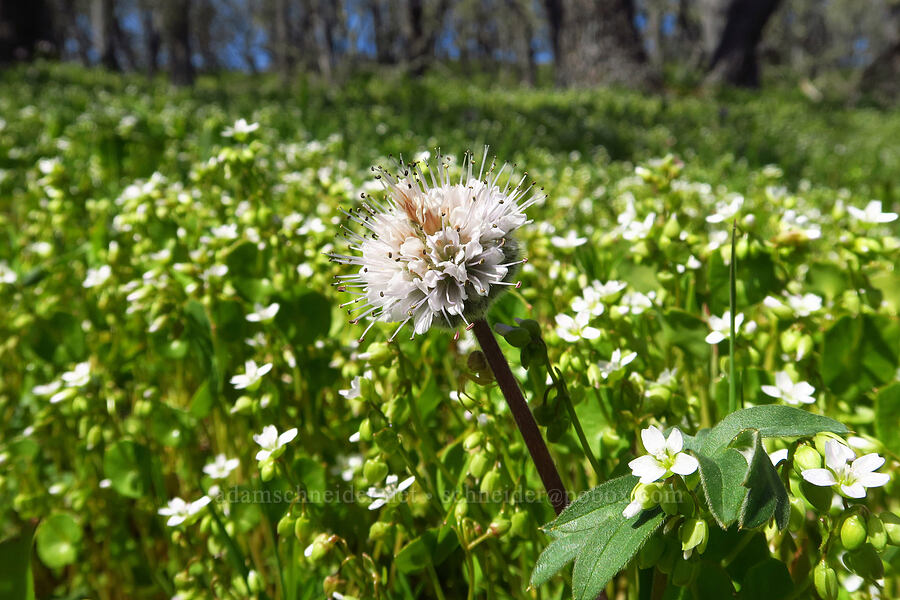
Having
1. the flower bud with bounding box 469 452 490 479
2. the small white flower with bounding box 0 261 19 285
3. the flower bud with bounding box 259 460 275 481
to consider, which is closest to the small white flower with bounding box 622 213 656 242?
the flower bud with bounding box 469 452 490 479

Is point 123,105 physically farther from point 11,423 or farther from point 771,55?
point 771,55

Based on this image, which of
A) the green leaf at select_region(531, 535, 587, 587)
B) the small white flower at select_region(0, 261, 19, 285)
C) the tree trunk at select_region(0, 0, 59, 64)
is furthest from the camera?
the tree trunk at select_region(0, 0, 59, 64)

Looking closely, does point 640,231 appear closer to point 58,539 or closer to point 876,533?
point 876,533

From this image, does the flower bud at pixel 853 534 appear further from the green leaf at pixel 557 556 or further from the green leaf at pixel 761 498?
the green leaf at pixel 557 556

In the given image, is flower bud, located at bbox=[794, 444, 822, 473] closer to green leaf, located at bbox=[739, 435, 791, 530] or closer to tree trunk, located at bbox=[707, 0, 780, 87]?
green leaf, located at bbox=[739, 435, 791, 530]

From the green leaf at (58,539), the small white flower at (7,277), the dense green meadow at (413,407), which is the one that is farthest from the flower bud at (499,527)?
the small white flower at (7,277)

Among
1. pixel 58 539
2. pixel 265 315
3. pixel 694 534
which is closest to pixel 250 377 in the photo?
pixel 265 315

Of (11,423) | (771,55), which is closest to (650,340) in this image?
(11,423)
